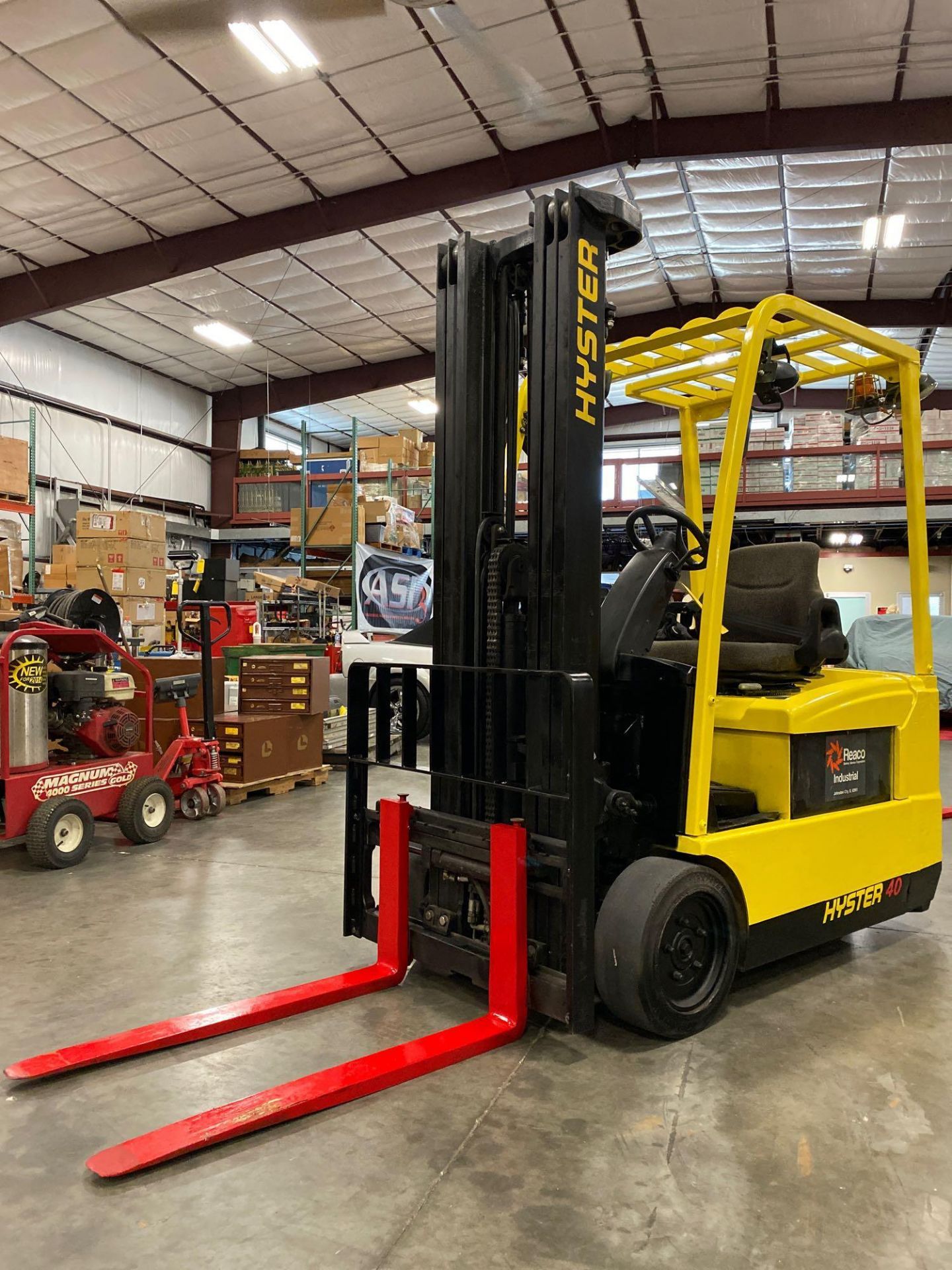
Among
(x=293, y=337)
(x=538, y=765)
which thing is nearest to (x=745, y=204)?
(x=293, y=337)

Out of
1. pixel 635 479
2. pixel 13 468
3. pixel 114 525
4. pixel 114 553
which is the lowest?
pixel 114 553

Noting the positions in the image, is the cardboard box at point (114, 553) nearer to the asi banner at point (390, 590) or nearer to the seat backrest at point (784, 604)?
the asi banner at point (390, 590)

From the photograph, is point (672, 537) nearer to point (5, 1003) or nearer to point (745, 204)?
point (5, 1003)

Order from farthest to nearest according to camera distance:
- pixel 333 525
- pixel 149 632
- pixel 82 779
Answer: pixel 333 525
pixel 149 632
pixel 82 779

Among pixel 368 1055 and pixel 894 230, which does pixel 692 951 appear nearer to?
pixel 368 1055

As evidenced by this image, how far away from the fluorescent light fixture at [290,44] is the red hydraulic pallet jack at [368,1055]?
8.63m

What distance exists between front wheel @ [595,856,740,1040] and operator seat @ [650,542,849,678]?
40.3 inches

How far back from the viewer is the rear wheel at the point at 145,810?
20.0ft

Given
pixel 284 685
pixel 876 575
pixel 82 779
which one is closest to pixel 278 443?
pixel 876 575

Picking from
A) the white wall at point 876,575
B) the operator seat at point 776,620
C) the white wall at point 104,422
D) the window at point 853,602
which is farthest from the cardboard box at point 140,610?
the window at point 853,602

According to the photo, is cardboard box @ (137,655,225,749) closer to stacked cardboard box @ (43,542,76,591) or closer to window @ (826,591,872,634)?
stacked cardboard box @ (43,542,76,591)

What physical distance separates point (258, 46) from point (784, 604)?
8535mm

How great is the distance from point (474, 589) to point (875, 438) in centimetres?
1843

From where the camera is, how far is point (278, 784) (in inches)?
321
